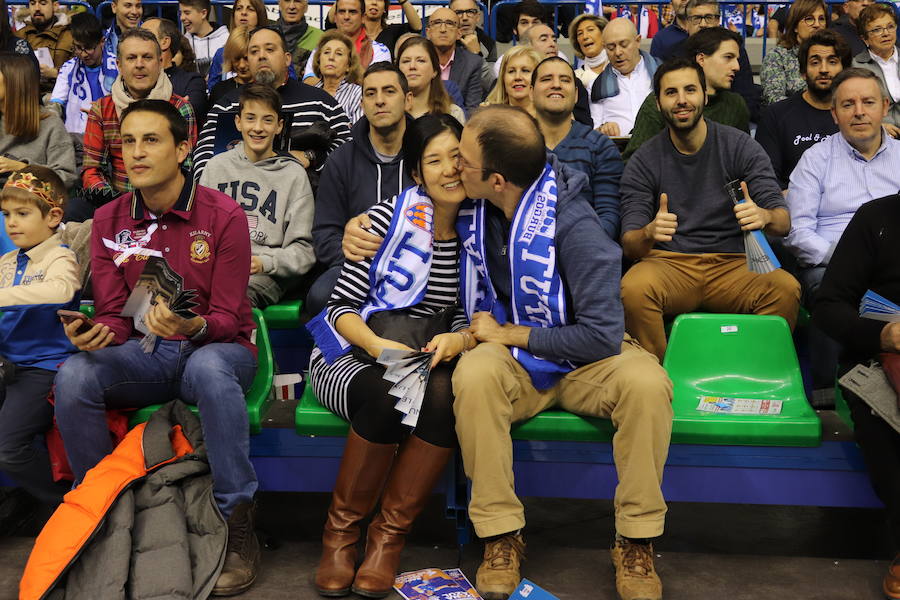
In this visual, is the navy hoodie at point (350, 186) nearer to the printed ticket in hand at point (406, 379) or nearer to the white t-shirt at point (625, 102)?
the printed ticket in hand at point (406, 379)

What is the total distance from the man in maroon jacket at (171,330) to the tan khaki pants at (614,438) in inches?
27.7

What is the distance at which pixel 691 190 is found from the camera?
157 inches

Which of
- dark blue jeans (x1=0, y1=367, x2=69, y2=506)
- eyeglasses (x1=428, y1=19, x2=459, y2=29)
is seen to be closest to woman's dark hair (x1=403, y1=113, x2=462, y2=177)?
dark blue jeans (x1=0, y1=367, x2=69, y2=506)

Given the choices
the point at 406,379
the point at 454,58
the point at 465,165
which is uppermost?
the point at 454,58

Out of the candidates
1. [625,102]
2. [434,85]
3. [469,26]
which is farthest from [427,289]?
[469,26]

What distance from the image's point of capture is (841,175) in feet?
13.5

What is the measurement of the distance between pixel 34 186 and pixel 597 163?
2210 mm

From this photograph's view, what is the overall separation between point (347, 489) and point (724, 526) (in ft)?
4.59

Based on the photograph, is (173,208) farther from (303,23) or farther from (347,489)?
(303,23)

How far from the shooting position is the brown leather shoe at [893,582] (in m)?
2.87

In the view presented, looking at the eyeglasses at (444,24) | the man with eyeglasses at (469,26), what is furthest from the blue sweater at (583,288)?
the man with eyeglasses at (469,26)

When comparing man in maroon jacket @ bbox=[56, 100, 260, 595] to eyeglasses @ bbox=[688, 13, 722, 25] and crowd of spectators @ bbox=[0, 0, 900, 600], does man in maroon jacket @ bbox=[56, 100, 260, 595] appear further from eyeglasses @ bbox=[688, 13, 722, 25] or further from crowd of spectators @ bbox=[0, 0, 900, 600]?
eyeglasses @ bbox=[688, 13, 722, 25]

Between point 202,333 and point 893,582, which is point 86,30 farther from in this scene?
point 893,582

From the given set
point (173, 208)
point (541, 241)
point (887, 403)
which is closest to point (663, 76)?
point (541, 241)
